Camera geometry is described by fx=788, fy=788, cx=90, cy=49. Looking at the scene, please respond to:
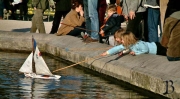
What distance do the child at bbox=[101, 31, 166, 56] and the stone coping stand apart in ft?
Answer: 0.52

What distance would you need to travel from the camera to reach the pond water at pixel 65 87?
36.3 ft

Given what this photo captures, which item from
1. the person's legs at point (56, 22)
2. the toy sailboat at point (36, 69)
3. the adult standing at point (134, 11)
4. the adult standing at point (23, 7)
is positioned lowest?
the adult standing at point (23, 7)

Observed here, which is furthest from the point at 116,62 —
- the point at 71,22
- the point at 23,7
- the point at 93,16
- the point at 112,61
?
the point at 23,7

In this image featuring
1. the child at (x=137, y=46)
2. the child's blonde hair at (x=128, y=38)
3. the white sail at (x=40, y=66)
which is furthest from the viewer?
the white sail at (x=40, y=66)

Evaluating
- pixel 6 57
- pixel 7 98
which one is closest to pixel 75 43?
pixel 6 57

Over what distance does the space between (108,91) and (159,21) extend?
12.5 ft

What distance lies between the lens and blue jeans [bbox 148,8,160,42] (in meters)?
14.5

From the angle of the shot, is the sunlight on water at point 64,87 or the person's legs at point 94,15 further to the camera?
the person's legs at point 94,15

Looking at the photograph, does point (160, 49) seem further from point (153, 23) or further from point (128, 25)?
point (128, 25)

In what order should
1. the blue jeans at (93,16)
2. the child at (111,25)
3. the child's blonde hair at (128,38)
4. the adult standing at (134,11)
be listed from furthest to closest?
1. the child at (111,25)
2. the blue jeans at (93,16)
3. the adult standing at (134,11)
4. the child's blonde hair at (128,38)

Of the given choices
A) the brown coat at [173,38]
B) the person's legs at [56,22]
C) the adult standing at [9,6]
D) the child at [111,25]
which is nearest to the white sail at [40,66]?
the brown coat at [173,38]

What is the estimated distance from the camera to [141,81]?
11.5 m

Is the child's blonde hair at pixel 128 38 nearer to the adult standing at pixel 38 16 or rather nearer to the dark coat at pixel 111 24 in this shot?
the dark coat at pixel 111 24

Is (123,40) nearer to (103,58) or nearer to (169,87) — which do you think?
(103,58)
